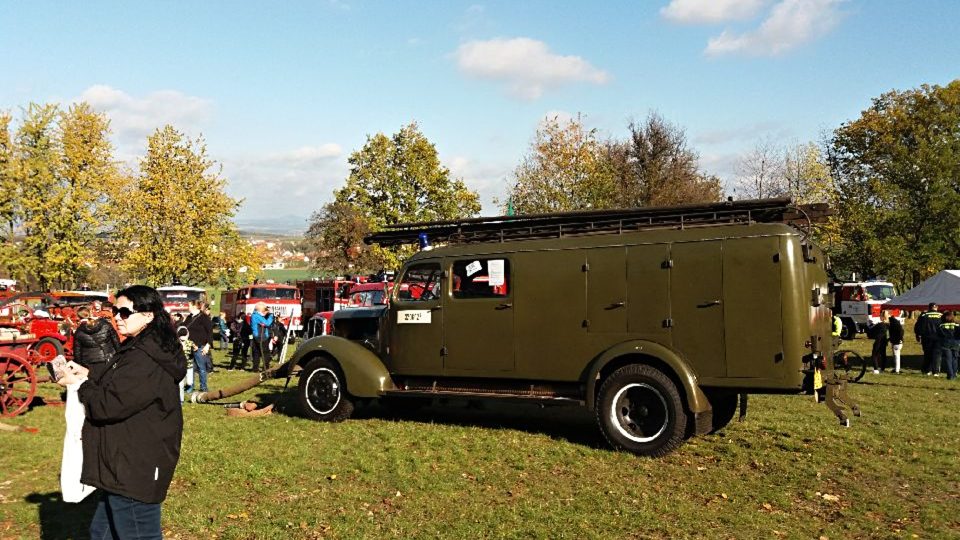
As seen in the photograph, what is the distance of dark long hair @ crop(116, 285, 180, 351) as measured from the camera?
4.07 metres

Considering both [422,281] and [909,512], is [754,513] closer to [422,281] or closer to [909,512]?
[909,512]

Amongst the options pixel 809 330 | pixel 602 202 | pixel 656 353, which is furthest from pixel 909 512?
pixel 602 202

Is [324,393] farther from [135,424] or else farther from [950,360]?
[950,360]

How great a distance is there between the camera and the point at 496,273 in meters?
9.79

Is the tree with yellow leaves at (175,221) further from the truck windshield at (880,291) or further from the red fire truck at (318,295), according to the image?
the truck windshield at (880,291)

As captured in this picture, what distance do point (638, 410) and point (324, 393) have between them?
4695mm

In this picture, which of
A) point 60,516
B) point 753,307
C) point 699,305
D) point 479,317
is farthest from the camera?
point 479,317

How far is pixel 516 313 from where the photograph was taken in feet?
31.3

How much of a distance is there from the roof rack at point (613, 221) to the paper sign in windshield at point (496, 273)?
0.42m

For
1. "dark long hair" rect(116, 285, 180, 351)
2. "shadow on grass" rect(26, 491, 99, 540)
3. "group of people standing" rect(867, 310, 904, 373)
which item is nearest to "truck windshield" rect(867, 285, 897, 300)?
Answer: "group of people standing" rect(867, 310, 904, 373)

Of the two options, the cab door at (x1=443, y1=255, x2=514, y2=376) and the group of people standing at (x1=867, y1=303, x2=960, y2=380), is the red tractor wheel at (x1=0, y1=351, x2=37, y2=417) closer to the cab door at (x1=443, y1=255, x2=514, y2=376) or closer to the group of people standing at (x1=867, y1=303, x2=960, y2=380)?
the cab door at (x1=443, y1=255, x2=514, y2=376)

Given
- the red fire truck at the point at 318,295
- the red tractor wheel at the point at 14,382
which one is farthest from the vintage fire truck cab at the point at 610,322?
the red fire truck at the point at 318,295

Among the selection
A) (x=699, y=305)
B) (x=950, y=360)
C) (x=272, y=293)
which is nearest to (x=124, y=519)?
(x=699, y=305)

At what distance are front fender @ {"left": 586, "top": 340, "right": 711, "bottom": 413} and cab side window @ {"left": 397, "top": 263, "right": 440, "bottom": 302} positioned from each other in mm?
2574
